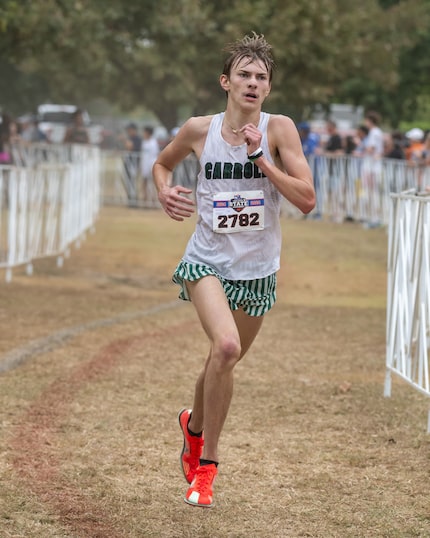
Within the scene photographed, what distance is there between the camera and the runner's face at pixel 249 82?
16.9ft

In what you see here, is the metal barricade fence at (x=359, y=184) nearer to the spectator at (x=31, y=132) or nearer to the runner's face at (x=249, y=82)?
the spectator at (x=31, y=132)

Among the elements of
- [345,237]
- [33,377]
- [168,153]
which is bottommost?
[345,237]

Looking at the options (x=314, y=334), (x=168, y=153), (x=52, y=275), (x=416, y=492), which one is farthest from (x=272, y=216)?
(x=52, y=275)

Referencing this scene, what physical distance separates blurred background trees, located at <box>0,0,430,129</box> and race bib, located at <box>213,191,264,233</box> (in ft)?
67.8

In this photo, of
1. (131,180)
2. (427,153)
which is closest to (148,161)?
(131,180)

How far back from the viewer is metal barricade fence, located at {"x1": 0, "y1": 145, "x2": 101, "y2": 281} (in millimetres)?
12656

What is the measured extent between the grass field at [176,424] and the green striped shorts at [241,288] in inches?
35.6

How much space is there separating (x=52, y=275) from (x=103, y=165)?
1163 centimetres

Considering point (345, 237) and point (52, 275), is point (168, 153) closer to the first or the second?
point (52, 275)

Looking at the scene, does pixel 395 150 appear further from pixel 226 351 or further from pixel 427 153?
pixel 226 351

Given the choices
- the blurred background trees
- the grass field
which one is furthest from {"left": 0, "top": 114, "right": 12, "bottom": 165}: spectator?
the grass field

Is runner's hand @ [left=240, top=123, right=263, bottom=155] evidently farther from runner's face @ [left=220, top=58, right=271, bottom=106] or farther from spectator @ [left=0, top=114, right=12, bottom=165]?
spectator @ [left=0, top=114, right=12, bottom=165]

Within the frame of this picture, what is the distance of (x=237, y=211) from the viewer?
5.14 meters

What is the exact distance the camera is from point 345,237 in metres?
20.3
